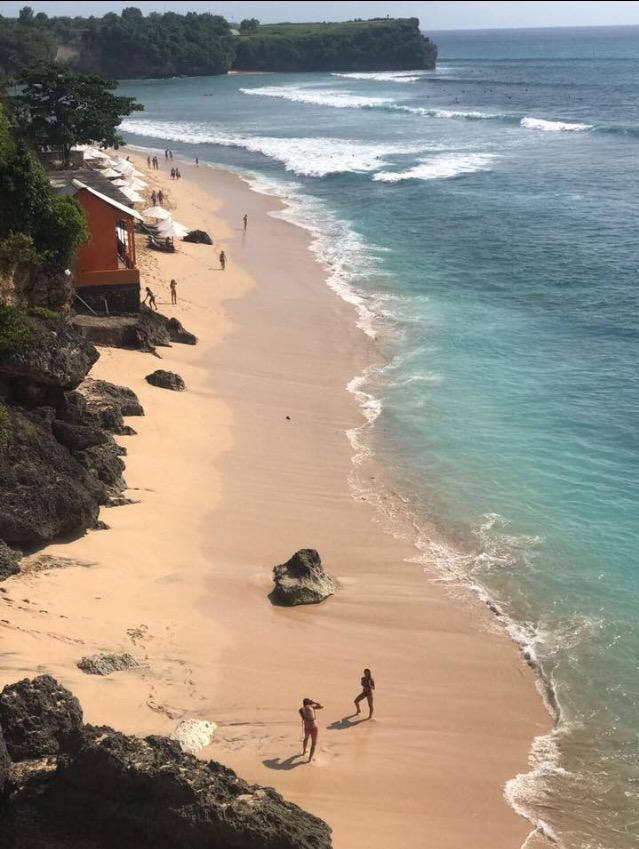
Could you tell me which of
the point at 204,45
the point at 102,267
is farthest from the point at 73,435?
the point at 204,45

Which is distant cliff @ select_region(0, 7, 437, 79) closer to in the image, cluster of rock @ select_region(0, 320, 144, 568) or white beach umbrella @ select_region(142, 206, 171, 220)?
white beach umbrella @ select_region(142, 206, 171, 220)

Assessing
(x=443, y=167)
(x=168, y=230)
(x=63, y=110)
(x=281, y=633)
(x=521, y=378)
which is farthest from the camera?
(x=443, y=167)

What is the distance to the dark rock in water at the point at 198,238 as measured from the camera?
4397 centimetres

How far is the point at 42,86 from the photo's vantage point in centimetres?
4900

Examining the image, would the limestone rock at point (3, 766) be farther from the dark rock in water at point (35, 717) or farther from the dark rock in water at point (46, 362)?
the dark rock in water at point (46, 362)

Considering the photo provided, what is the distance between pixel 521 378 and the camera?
29391 millimetres

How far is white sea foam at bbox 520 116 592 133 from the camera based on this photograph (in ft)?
264

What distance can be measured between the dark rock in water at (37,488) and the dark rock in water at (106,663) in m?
3.43

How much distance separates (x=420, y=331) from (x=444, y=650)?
1806 centimetres

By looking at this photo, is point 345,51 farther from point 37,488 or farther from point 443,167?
point 37,488

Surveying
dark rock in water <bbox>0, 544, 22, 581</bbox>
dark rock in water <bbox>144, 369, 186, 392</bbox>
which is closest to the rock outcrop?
dark rock in water <bbox>0, 544, 22, 581</bbox>

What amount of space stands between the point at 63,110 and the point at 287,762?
41.7m

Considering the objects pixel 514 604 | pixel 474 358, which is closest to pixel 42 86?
pixel 474 358

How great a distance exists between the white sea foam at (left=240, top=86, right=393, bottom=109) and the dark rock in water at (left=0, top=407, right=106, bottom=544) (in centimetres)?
9508
